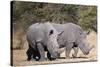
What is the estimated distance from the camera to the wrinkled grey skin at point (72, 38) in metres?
2.45

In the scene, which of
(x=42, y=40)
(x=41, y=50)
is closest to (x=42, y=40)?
(x=42, y=40)

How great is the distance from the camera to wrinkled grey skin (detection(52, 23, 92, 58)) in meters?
2.45

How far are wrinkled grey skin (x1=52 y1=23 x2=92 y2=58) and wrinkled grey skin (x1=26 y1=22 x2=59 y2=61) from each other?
68mm

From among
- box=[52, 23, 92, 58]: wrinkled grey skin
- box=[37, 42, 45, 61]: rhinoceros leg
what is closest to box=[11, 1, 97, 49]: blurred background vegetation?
box=[52, 23, 92, 58]: wrinkled grey skin

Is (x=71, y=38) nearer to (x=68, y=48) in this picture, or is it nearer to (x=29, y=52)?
(x=68, y=48)

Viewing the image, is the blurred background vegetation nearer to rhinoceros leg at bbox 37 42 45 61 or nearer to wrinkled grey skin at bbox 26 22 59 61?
Answer: wrinkled grey skin at bbox 26 22 59 61

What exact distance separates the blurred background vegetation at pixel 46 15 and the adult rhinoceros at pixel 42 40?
0.21ft

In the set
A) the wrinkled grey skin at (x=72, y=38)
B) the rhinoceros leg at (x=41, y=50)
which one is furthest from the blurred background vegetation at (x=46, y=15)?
the rhinoceros leg at (x=41, y=50)

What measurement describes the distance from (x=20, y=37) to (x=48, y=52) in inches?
14.5

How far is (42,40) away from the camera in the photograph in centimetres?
237

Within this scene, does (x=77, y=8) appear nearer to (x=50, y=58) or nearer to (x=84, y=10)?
(x=84, y=10)
